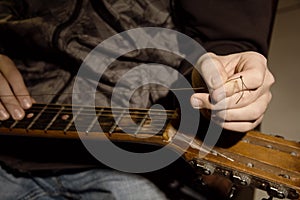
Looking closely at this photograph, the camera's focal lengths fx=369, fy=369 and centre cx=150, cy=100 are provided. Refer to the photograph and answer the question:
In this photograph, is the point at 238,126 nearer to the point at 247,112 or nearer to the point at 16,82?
the point at 247,112

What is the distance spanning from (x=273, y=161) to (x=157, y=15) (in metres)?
0.41

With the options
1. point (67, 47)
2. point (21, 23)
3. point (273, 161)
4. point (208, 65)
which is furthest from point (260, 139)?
point (21, 23)

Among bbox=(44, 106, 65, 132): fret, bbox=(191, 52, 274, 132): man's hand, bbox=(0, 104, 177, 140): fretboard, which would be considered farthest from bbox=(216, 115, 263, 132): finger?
bbox=(44, 106, 65, 132): fret

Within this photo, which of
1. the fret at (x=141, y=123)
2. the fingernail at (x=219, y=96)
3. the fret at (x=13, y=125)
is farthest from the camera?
the fret at (x=13, y=125)

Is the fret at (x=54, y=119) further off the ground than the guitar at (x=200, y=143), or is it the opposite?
the guitar at (x=200, y=143)

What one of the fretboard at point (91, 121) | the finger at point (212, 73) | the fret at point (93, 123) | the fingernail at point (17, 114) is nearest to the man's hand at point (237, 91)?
the finger at point (212, 73)

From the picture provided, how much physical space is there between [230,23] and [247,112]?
25 centimetres

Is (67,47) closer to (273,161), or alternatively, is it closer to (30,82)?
(30,82)

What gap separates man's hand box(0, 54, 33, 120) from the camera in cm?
81

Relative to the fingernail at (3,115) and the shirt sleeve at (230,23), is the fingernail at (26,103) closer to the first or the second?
the fingernail at (3,115)

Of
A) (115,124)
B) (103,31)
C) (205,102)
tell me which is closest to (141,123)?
(115,124)

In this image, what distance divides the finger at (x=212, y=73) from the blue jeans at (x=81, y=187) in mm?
293

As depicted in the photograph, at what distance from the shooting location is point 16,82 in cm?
85

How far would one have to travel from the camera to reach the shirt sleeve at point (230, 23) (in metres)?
0.73
